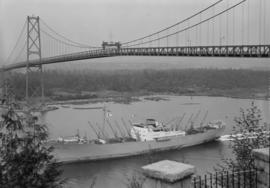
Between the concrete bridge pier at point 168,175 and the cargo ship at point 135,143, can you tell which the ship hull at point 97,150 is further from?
the concrete bridge pier at point 168,175

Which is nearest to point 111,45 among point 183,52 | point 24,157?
point 183,52

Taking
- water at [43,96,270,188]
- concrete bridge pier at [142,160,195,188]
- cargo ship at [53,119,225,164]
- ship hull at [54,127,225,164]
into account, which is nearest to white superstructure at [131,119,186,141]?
cargo ship at [53,119,225,164]

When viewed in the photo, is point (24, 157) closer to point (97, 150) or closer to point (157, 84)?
point (97, 150)

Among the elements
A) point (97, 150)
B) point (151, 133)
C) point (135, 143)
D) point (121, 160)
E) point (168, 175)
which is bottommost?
point (121, 160)

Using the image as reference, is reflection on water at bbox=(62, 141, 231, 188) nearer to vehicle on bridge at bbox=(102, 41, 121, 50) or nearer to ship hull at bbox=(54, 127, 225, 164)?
ship hull at bbox=(54, 127, 225, 164)

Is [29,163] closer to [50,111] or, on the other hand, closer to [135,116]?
[135,116]

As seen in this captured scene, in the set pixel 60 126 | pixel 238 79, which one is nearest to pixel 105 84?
pixel 238 79
